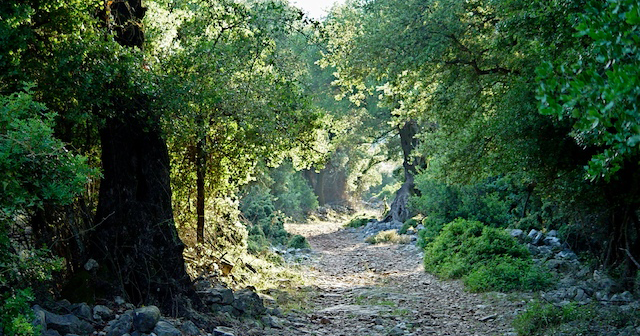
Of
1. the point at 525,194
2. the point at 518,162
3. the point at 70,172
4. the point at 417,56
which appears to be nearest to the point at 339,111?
the point at 525,194

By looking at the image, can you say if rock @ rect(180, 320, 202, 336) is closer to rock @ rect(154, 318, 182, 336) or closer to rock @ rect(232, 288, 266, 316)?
rock @ rect(154, 318, 182, 336)

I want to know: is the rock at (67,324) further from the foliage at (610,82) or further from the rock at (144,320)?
the foliage at (610,82)

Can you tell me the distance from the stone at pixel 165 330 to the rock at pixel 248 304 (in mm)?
2138

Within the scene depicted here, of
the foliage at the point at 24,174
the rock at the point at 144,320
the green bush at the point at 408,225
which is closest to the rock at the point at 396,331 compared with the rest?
the rock at the point at 144,320

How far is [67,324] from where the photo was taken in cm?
533

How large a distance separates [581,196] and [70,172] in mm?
7473

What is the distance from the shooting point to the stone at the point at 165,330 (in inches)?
228

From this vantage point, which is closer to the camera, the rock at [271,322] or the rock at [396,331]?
the rock at [396,331]

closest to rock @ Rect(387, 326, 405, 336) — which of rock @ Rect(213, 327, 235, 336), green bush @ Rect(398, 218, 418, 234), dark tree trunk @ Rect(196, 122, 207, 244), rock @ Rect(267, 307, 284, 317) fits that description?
rock @ Rect(267, 307, 284, 317)

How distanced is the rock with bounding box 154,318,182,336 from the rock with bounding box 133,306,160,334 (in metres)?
0.06

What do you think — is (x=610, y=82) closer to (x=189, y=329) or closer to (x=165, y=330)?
(x=165, y=330)

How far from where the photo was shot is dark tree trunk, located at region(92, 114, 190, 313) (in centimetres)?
699

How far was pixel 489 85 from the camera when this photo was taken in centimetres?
1035

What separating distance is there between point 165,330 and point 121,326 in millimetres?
451
